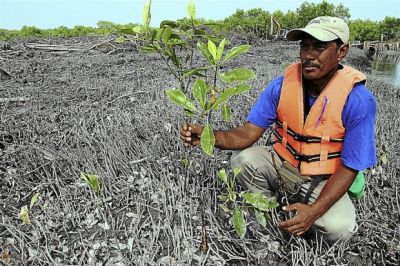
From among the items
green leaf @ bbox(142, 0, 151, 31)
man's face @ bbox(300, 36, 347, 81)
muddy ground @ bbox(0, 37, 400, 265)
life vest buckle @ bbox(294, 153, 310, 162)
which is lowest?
muddy ground @ bbox(0, 37, 400, 265)

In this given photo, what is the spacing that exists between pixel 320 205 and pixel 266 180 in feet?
1.63

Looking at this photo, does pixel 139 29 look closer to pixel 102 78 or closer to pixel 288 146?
pixel 288 146

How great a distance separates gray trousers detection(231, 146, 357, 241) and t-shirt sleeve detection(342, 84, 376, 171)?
0.75 feet

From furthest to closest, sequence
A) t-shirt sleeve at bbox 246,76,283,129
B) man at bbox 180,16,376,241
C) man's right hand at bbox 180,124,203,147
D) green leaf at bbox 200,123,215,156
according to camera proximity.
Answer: t-shirt sleeve at bbox 246,76,283,129 < man at bbox 180,16,376,241 < man's right hand at bbox 180,124,203,147 < green leaf at bbox 200,123,215,156

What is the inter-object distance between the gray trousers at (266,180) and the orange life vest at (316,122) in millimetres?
133

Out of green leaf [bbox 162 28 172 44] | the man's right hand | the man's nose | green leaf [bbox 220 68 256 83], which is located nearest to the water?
the man's nose

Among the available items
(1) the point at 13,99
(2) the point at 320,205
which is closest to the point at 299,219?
(2) the point at 320,205

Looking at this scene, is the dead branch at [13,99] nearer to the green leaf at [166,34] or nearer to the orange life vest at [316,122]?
the orange life vest at [316,122]

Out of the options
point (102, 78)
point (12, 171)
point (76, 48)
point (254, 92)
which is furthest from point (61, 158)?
point (76, 48)

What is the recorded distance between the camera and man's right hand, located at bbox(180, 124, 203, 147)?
1.62 m

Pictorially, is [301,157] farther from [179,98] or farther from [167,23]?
[167,23]

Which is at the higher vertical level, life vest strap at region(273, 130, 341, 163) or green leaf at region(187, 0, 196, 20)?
green leaf at region(187, 0, 196, 20)

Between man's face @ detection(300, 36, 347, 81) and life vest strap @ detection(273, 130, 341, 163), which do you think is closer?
man's face @ detection(300, 36, 347, 81)

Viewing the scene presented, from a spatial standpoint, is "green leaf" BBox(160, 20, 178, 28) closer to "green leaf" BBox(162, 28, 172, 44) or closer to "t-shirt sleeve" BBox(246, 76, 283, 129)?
"green leaf" BBox(162, 28, 172, 44)
